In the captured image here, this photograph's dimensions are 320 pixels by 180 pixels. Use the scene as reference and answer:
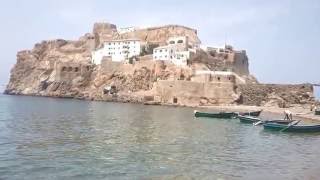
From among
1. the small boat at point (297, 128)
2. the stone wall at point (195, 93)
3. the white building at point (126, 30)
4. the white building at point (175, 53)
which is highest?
the white building at point (126, 30)

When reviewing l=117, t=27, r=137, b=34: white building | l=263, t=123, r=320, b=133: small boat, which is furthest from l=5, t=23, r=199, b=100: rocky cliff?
l=263, t=123, r=320, b=133: small boat

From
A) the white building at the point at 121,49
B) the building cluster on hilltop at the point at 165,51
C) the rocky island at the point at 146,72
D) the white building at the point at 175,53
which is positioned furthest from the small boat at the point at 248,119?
the white building at the point at 121,49

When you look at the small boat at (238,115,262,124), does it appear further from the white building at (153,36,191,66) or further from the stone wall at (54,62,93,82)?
the stone wall at (54,62,93,82)

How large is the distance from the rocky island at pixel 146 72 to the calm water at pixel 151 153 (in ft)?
133

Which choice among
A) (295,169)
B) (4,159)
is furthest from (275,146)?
(4,159)

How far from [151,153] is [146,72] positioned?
211ft

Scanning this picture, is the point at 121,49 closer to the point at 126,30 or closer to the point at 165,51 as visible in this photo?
the point at 165,51

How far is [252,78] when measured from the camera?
3698 inches

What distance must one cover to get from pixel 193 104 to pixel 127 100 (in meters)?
15.3

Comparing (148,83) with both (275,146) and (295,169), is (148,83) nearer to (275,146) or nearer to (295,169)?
(275,146)

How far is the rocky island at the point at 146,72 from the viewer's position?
78.3 meters

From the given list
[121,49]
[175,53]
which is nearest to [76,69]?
[121,49]

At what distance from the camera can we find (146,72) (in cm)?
8812

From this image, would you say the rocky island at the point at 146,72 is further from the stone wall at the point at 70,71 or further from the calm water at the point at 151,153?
the calm water at the point at 151,153
